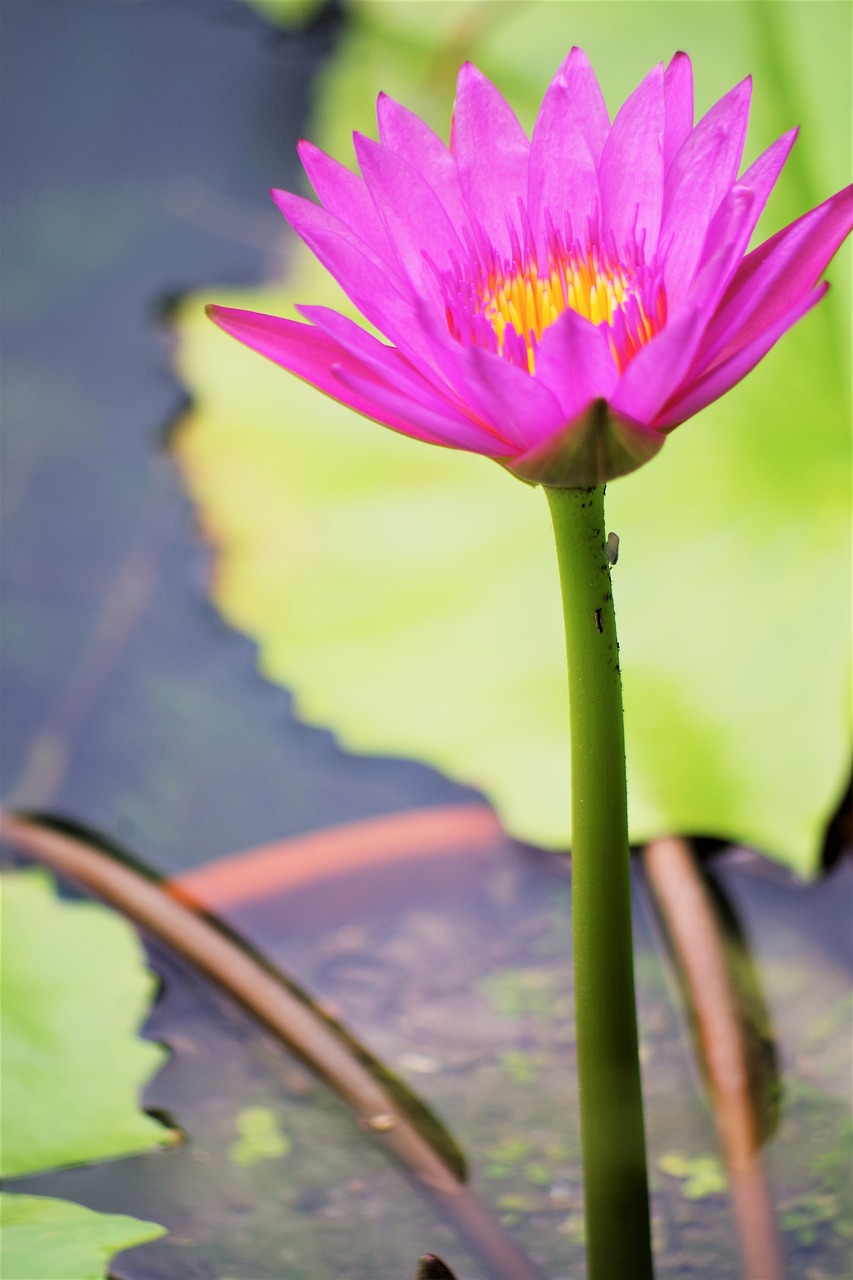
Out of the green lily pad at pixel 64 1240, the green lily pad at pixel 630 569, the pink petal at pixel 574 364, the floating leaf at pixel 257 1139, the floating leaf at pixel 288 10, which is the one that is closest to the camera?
the pink petal at pixel 574 364

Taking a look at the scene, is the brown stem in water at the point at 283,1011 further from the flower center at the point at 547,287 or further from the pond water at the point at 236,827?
the flower center at the point at 547,287

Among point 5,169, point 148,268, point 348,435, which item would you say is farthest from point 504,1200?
point 5,169

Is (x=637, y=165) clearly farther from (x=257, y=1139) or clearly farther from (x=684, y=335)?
(x=257, y=1139)

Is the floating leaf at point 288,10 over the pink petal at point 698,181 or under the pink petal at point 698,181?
over

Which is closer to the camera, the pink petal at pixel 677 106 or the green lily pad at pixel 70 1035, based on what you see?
the pink petal at pixel 677 106

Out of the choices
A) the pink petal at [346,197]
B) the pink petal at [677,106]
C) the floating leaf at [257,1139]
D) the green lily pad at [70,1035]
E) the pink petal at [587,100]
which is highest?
the pink petal at [587,100]

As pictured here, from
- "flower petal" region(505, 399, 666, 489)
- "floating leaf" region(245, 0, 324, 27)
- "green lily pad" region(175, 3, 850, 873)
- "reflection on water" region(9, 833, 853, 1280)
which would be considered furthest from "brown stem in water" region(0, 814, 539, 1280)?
"floating leaf" region(245, 0, 324, 27)

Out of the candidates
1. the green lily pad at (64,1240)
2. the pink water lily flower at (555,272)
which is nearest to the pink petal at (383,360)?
the pink water lily flower at (555,272)
